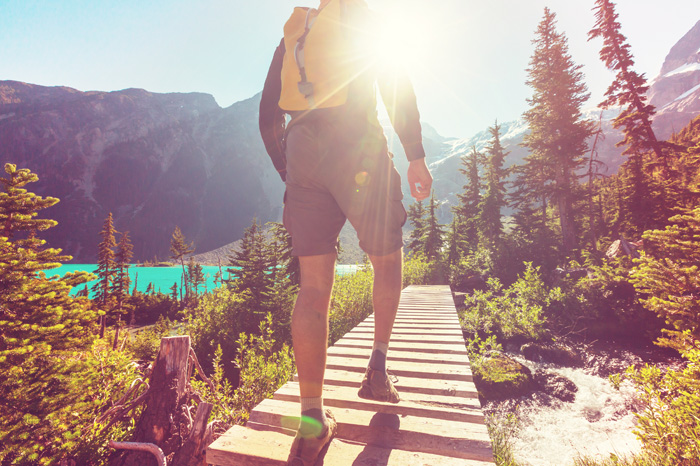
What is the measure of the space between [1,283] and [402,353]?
3.35 m

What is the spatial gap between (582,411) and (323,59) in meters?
9.80

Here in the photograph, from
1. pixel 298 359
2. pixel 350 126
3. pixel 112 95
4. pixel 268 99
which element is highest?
pixel 112 95

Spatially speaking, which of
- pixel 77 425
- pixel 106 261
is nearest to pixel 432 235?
pixel 77 425

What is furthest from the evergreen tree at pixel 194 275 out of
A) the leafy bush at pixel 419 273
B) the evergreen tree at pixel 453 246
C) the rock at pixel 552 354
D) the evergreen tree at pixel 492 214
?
the rock at pixel 552 354

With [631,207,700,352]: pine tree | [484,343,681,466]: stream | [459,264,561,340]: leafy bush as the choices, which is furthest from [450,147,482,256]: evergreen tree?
[631,207,700,352]: pine tree

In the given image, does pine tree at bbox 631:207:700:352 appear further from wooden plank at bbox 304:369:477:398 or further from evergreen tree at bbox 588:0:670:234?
evergreen tree at bbox 588:0:670:234

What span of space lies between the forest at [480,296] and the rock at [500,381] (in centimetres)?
11

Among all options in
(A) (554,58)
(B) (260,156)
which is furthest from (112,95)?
(A) (554,58)

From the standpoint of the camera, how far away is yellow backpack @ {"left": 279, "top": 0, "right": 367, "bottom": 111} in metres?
1.49

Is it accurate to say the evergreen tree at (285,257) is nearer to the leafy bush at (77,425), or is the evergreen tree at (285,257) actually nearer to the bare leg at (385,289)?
the leafy bush at (77,425)

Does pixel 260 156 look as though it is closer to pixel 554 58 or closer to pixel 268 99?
pixel 554 58

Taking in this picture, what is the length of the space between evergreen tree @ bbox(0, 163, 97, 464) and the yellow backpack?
8.07ft

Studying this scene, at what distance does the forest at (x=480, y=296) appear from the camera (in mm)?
2184

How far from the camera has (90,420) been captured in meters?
2.30
